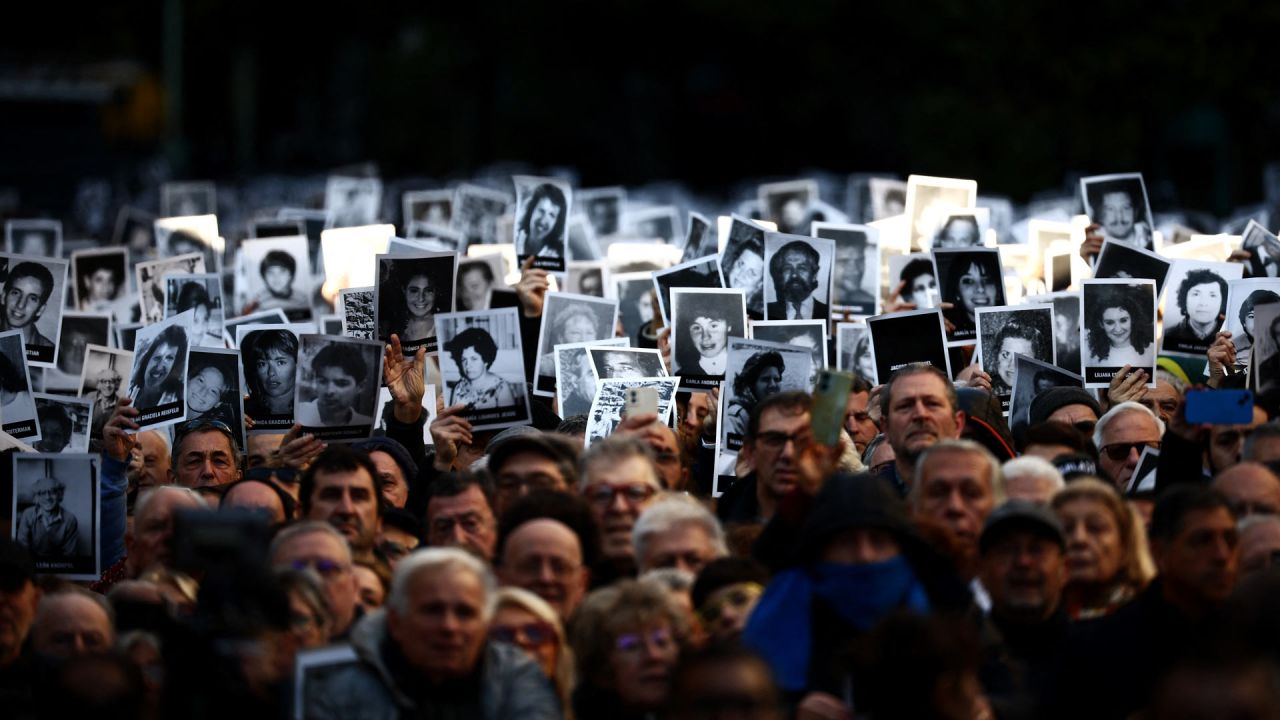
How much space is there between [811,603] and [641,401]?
2773 mm

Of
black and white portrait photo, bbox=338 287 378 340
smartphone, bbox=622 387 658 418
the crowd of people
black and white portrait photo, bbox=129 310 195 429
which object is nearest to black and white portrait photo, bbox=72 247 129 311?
black and white portrait photo, bbox=338 287 378 340

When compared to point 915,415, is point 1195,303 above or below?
above

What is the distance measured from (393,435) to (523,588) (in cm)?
320

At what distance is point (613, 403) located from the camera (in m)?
9.59

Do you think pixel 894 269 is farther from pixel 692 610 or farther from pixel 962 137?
pixel 962 137

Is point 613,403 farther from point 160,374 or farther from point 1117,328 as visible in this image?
point 1117,328

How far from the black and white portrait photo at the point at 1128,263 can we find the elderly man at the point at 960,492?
403 cm

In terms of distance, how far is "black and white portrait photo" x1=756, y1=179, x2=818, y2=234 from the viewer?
15.7m

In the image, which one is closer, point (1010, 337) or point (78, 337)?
point (1010, 337)

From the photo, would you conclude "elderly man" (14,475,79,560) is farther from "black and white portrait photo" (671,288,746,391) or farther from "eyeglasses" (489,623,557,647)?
"black and white portrait photo" (671,288,746,391)

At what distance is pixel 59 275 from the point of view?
440 inches

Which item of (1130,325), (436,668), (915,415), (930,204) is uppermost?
(930,204)

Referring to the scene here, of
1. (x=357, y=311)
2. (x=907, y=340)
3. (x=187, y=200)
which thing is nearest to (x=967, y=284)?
(x=907, y=340)

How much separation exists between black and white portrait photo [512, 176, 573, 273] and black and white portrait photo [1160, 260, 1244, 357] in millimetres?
3334
